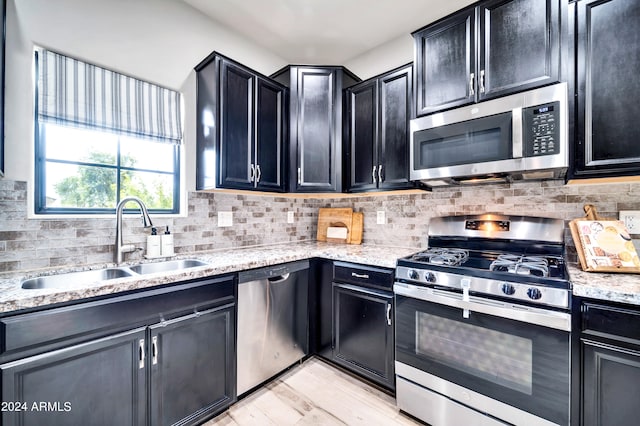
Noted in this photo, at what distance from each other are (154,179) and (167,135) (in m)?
0.34

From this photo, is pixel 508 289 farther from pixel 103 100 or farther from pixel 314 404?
pixel 103 100

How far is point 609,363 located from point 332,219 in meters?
2.13

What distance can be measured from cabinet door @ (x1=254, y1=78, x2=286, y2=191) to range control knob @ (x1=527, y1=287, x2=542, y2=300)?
5.90 feet

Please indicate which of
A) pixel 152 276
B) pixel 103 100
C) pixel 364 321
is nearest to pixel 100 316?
pixel 152 276

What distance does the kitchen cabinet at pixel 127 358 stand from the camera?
1037 millimetres

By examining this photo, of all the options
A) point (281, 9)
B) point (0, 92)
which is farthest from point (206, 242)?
point (281, 9)

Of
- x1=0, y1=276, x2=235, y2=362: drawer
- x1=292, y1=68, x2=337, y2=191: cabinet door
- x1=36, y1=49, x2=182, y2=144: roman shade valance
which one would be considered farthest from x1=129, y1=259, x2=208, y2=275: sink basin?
x1=292, y1=68, x2=337, y2=191: cabinet door

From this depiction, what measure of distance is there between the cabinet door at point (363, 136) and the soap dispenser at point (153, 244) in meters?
1.56

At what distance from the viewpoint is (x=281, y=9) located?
2.09 m

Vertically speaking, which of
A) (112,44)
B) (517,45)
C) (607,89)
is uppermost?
(112,44)

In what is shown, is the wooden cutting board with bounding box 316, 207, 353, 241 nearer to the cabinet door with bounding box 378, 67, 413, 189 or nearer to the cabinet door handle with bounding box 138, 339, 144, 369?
the cabinet door with bounding box 378, 67, 413, 189

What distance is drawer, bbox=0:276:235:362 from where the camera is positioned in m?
1.01

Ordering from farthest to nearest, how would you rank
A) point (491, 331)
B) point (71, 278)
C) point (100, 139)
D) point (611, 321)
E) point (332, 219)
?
point (332, 219) < point (100, 139) < point (71, 278) < point (491, 331) < point (611, 321)

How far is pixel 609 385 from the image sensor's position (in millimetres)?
1126
